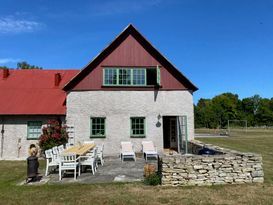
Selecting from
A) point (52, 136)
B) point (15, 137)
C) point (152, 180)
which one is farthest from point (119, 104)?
point (152, 180)

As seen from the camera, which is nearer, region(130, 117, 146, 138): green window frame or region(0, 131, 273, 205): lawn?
region(0, 131, 273, 205): lawn

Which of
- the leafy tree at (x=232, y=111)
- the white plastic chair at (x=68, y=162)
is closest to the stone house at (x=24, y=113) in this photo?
the white plastic chair at (x=68, y=162)

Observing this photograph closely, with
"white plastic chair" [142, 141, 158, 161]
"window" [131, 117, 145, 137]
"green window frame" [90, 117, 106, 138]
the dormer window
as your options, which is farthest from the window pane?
"white plastic chair" [142, 141, 158, 161]

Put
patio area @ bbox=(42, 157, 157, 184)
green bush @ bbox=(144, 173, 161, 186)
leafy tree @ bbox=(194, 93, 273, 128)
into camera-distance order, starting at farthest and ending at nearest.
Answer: leafy tree @ bbox=(194, 93, 273, 128) < patio area @ bbox=(42, 157, 157, 184) < green bush @ bbox=(144, 173, 161, 186)

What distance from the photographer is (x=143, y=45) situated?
17.2m

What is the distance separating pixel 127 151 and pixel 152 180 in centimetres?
608

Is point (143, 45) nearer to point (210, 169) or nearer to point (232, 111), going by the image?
point (210, 169)

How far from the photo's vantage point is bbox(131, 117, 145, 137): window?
55.1 feet

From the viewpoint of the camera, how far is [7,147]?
→ 1700 cm

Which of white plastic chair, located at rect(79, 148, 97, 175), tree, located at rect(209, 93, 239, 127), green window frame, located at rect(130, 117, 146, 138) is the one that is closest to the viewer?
white plastic chair, located at rect(79, 148, 97, 175)

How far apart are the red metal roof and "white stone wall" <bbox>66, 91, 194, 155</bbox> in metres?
1.28

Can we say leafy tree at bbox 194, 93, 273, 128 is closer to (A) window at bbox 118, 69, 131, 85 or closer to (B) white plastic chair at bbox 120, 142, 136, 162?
(A) window at bbox 118, 69, 131, 85

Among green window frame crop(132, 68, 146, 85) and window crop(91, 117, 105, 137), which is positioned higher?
green window frame crop(132, 68, 146, 85)

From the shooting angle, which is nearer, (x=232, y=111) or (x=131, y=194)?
(x=131, y=194)
